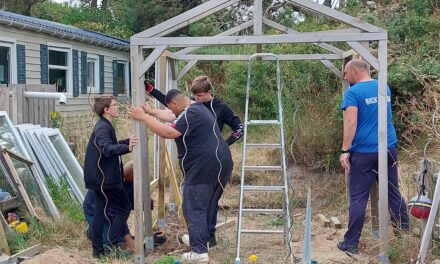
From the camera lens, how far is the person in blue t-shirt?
5.85 metres

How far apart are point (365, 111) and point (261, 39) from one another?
4.15 feet

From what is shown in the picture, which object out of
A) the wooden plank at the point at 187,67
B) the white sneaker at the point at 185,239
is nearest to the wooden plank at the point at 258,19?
the white sneaker at the point at 185,239

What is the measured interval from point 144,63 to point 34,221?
2.30 meters

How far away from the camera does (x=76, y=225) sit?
7.01m

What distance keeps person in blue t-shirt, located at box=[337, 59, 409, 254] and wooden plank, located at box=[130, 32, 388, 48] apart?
1.71 feet

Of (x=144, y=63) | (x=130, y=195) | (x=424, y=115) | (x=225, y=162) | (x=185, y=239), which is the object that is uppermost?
(x=144, y=63)

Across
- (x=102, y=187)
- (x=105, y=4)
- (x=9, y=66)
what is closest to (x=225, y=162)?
(x=102, y=187)

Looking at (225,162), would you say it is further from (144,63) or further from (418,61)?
(418,61)

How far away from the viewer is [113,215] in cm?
613

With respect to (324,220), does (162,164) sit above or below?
above

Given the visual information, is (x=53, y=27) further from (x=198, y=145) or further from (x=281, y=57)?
(x=198, y=145)

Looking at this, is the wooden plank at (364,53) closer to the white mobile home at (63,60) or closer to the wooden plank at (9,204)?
the wooden plank at (9,204)

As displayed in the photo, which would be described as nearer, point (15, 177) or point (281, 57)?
point (15, 177)

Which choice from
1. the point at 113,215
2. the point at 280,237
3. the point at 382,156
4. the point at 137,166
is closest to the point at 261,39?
the point at 382,156
